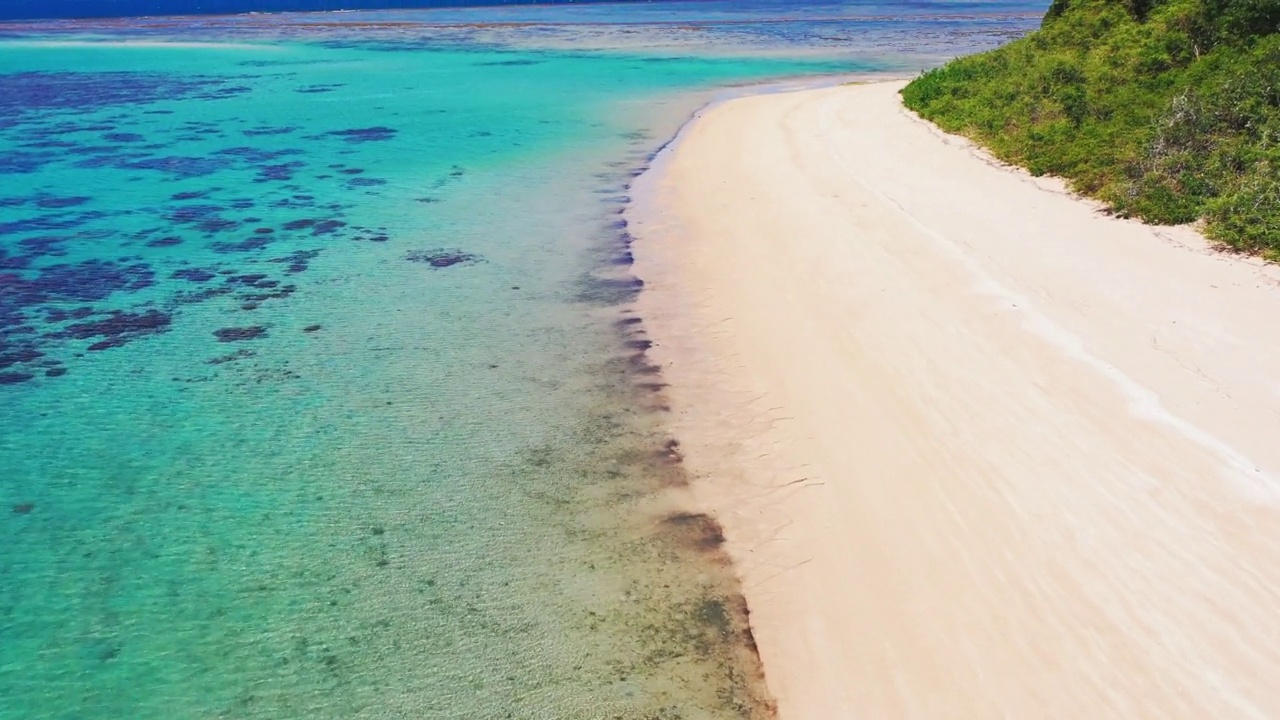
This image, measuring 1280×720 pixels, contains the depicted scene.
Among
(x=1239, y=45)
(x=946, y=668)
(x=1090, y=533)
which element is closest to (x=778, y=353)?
(x=1090, y=533)

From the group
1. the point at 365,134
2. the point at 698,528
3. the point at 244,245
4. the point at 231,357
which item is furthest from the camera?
the point at 365,134

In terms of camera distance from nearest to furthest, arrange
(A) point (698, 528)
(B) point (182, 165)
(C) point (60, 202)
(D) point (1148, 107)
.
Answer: (A) point (698, 528) < (D) point (1148, 107) < (C) point (60, 202) < (B) point (182, 165)

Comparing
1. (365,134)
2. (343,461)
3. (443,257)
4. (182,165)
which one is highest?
(365,134)

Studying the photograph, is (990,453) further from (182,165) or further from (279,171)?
(182,165)

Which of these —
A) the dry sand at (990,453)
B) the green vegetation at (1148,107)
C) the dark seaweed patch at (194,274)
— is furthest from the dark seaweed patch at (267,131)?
the green vegetation at (1148,107)

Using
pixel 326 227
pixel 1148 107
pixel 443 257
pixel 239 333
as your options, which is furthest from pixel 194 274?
pixel 1148 107

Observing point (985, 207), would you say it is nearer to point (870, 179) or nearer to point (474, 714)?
point (870, 179)
